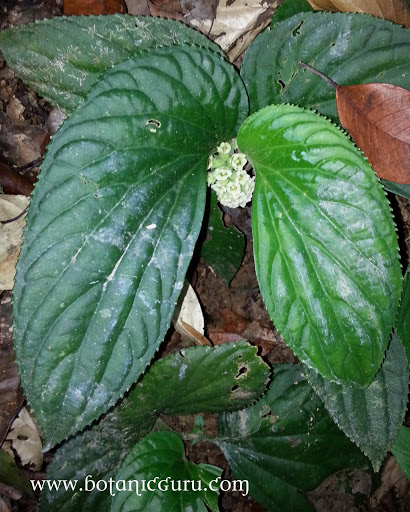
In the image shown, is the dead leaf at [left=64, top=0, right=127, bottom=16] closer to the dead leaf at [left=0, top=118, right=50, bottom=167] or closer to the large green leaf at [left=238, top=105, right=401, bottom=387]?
the dead leaf at [left=0, top=118, right=50, bottom=167]

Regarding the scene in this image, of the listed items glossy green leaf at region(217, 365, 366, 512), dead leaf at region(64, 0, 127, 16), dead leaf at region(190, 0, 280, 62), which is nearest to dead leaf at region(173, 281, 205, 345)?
glossy green leaf at region(217, 365, 366, 512)

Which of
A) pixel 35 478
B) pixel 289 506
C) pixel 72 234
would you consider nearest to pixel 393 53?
pixel 72 234

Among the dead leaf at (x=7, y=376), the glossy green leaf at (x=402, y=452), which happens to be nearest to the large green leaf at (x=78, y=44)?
the dead leaf at (x=7, y=376)

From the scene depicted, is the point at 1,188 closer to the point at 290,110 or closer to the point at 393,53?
the point at 290,110

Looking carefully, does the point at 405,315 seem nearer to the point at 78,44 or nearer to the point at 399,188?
the point at 399,188

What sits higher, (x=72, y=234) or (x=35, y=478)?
(x=72, y=234)

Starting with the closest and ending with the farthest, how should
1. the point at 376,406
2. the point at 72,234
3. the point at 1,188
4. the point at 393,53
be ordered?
the point at 72,234 < the point at 393,53 < the point at 376,406 < the point at 1,188
